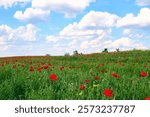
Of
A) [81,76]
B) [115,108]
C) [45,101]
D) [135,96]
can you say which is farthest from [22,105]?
[81,76]

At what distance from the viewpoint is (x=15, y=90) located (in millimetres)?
7824

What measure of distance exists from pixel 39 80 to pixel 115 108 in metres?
2.85

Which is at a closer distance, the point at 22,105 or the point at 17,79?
the point at 22,105

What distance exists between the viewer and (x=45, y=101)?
619 centimetres

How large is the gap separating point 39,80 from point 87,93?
5.49ft

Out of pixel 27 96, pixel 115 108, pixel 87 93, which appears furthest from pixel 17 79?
pixel 115 108

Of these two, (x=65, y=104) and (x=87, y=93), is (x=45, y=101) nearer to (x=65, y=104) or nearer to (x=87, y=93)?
(x=65, y=104)

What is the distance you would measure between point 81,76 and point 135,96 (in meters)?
2.05

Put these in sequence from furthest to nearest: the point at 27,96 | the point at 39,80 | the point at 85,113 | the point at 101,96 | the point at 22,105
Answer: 1. the point at 39,80
2. the point at 27,96
3. the point at 101,96
4. the point at 22,105
5. the point at 85,113

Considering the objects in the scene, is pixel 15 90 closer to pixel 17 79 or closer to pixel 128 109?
pixel 17 79

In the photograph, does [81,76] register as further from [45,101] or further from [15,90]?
[45,101]

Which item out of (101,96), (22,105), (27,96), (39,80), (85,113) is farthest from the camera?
(39,80)

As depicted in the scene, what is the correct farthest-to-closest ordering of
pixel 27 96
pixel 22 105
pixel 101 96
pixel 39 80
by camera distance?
pixel 39 80, pixel 27 96, pixel 101 96, pixel 22 105

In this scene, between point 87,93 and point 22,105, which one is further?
point 87,93
